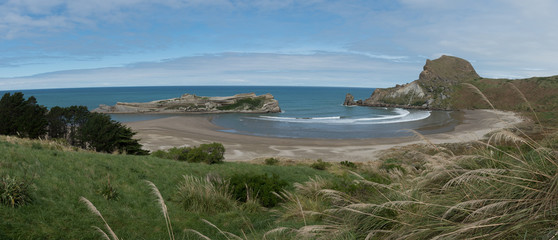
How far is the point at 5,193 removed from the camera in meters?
5.26

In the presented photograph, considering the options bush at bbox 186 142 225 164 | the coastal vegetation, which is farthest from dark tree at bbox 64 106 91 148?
the coastal vegetation

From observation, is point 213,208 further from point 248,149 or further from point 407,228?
point 248,149

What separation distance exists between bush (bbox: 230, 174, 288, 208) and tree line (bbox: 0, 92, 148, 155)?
516 inches

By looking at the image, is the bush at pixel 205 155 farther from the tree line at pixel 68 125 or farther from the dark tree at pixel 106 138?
the dark tree at pixel 106 138

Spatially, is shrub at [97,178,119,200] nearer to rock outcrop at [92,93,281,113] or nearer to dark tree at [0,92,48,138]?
dark tree at [0,92,48,138]

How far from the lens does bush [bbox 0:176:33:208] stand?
5.26 m

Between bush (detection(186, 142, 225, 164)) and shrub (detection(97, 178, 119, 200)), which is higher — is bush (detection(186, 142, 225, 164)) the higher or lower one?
the lower one

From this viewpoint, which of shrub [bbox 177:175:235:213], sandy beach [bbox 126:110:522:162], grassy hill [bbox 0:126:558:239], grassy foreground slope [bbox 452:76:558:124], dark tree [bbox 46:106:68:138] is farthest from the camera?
grassy foreground slope [bbox 452:76:558:124]

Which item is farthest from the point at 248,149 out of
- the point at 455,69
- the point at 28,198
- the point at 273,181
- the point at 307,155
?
the point at 455,69

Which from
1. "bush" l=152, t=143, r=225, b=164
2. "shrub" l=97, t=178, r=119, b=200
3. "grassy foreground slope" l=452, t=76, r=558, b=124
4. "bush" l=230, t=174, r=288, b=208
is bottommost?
"bush" l=152, t=143, r=225, b=164

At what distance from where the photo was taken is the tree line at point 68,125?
22.5m

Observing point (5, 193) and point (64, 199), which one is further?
point (64, 199)

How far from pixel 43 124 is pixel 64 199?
25535mm

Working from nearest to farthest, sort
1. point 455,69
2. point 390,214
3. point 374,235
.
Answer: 1. point 374,235
2. point 390,214
3. point 455,69
